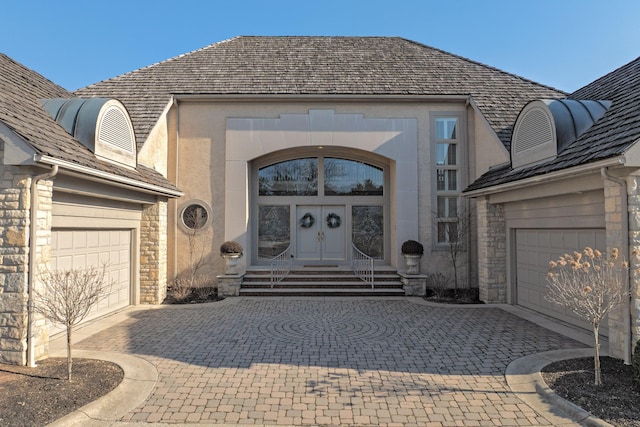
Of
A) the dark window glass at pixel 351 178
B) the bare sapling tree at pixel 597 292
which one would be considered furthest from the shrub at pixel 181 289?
the bare sapling tree at pixel 597 292

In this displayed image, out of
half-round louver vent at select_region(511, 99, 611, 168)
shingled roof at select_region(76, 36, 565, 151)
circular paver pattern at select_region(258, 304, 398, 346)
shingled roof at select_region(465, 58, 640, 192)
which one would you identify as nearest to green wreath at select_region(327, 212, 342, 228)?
shingled roof at select_region(76, 36, 565, 151)

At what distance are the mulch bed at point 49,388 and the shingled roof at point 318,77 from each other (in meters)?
6.72

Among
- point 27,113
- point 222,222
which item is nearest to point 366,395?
point 27,113

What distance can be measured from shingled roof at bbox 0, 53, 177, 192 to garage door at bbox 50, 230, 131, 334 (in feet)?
5.06

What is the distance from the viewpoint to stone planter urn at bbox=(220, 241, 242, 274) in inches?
441

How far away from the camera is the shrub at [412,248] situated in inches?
448

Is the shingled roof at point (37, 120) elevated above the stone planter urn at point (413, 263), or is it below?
above

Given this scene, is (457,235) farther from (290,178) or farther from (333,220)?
(290,178)

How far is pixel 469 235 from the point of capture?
12.4m

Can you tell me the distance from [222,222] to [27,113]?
6.37 metres

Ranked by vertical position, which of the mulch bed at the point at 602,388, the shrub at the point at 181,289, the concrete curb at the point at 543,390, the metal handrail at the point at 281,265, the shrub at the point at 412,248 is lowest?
the concrete curb at the point at 543,390

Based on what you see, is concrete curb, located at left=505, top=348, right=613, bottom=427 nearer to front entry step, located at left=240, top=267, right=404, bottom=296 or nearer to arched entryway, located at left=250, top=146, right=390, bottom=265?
front entry step, located at left=240, top=267, right=404, bottom=296

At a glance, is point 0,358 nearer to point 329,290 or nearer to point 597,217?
point 329,290

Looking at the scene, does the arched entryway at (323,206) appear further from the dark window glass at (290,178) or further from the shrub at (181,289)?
the shrub at (181,289)
